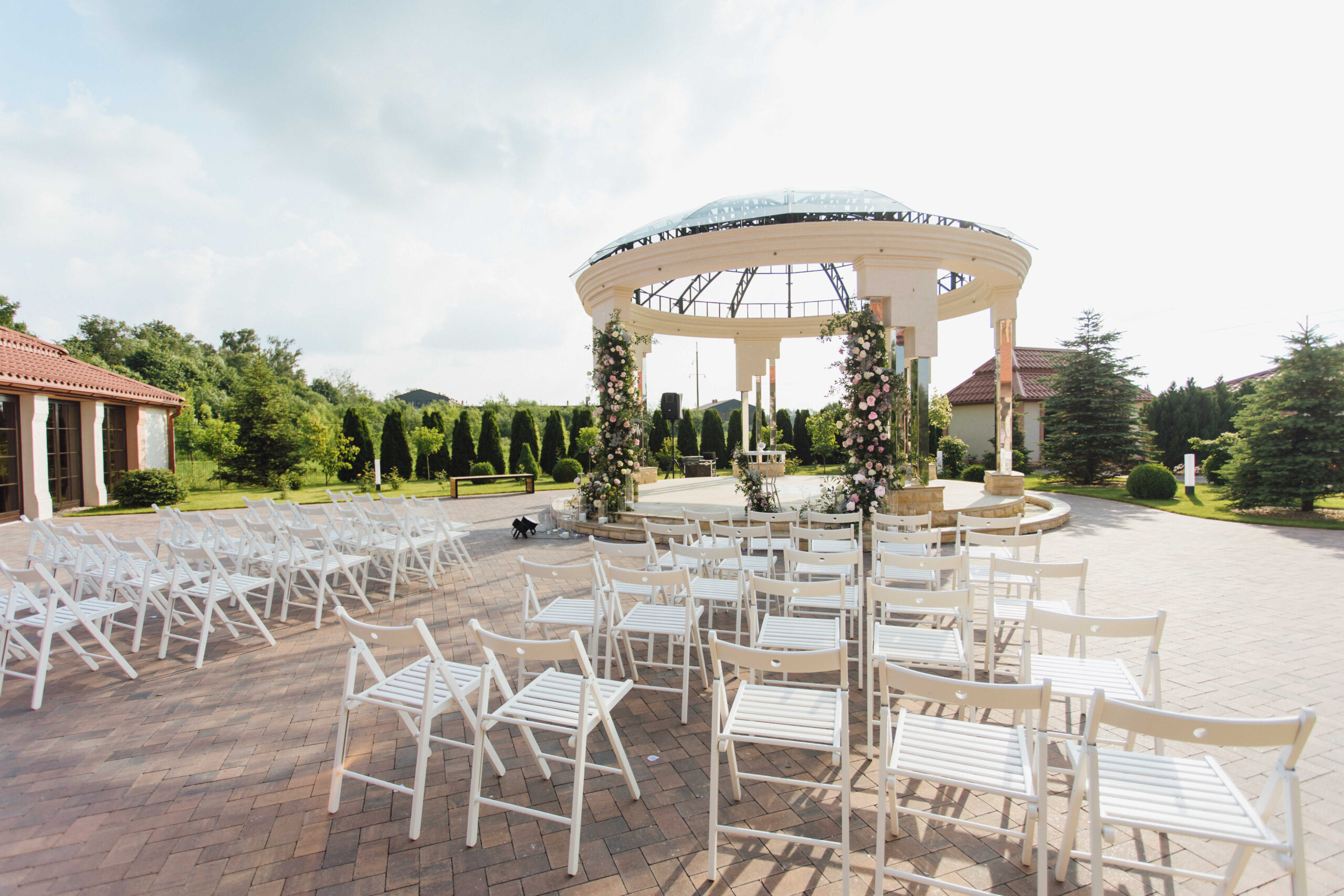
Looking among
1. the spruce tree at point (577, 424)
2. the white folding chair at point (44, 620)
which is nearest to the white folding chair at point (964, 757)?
the white folding chair at point (44, 620)

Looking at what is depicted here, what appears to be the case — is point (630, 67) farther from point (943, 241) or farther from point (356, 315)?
point (356, 315)

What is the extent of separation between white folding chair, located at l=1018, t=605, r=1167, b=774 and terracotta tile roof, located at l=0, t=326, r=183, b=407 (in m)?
16.6

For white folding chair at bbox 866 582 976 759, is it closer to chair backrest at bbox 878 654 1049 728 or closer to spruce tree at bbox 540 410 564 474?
chair backrest at bbox 878 654 1049 728

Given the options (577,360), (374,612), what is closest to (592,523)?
(577,360)

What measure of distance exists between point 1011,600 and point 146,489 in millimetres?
17107

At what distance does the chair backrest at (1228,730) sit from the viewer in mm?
1616

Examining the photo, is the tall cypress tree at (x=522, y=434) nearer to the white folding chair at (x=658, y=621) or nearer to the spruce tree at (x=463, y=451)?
the spruce tree at (x=463, y=451)

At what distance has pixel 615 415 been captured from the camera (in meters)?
8.99

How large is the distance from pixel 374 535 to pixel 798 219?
21.8 ft

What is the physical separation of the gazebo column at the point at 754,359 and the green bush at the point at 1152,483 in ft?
26.9

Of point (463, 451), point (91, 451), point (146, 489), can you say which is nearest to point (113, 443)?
point (91, 451)

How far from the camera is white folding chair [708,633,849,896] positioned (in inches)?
83.4

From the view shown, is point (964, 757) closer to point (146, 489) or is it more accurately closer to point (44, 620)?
point (44, 620)

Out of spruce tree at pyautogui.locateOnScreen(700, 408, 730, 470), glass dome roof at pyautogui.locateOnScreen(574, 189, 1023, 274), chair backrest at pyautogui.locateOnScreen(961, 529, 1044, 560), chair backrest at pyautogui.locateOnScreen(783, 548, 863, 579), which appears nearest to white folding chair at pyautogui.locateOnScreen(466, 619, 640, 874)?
chair backrest at pyautogui.locateOnScreen(783, 548, 863, 579)
